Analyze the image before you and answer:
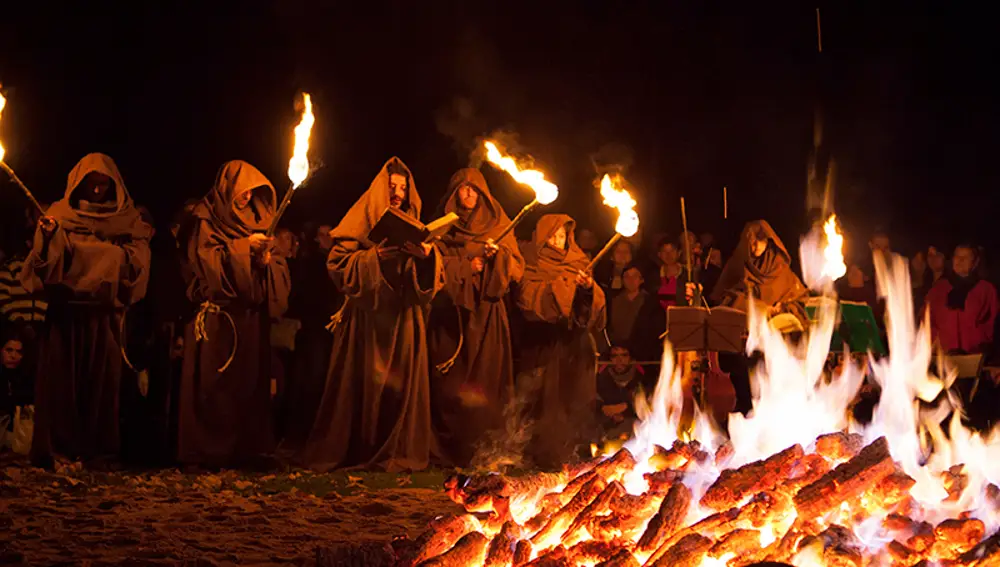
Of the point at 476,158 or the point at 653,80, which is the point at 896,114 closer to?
the point at 653,80

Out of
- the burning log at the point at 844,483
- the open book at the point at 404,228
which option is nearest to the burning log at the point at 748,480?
the burning log at the point at 844,483

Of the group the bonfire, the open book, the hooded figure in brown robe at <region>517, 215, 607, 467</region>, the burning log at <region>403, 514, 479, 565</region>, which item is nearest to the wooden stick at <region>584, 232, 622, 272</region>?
the hooded figure in brown robe at <region>517, 215, 607, 467</region>

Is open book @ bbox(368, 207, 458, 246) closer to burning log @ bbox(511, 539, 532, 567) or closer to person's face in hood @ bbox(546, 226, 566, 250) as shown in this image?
person's face in hood @ bbox(546, 226, 566, 250)

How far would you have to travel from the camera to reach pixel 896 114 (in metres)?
15.5

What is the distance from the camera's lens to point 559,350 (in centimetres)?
944

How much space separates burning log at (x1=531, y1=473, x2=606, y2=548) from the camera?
4047mm

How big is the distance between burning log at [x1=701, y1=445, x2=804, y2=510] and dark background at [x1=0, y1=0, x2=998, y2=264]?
9.03 meters

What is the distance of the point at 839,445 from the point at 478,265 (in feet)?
17.6

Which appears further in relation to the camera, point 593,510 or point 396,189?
point 396,189

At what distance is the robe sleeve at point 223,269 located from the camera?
840cm

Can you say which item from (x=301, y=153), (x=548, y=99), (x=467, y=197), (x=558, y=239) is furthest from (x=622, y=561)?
(x=548, y=99)

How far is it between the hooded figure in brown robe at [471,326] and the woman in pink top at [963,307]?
4989 millimetres

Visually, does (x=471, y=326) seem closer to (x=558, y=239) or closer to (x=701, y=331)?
(x=558, y=239)

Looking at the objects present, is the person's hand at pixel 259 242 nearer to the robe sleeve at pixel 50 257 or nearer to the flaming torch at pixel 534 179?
the robe sleeve at pixel 50 257
